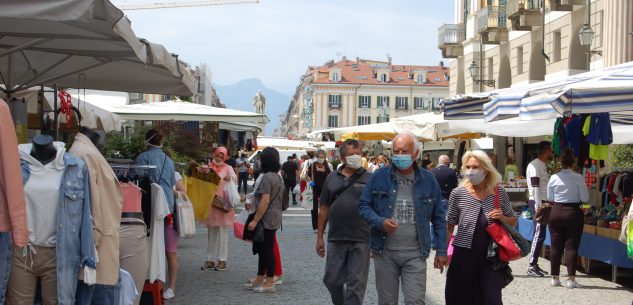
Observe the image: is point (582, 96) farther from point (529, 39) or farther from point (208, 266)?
point (529, 39)

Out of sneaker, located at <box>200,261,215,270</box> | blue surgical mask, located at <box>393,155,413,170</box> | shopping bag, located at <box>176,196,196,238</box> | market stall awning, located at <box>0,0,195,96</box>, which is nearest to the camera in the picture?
market stall awning, located at <box>0,0,195,96</box>

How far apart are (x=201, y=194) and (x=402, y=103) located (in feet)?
367

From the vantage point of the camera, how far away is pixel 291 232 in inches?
717

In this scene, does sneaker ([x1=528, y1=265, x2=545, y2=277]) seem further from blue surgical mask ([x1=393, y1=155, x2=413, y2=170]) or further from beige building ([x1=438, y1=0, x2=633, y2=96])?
beige building ([x1=438, y1=0, x2=633, y2=96])

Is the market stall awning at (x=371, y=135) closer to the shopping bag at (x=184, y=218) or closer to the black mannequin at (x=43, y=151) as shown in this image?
the shopping bag at (x=184, y=218)

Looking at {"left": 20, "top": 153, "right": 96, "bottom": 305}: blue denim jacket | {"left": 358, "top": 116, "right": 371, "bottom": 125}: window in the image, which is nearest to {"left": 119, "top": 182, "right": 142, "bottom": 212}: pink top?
{"left": 20, "top": 153, "right": 96, "bottom": 305}: blue denim jacket

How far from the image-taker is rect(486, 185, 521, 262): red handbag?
6.78m

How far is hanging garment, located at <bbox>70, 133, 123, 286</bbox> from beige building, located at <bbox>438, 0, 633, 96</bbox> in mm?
19055

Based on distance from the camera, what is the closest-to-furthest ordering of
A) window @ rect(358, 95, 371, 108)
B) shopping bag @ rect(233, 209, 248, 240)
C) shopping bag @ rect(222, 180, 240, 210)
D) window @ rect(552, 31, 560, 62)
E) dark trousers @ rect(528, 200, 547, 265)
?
shopping bag @ rect(233, 209, 248, 240) < shopping bag @ rect(222, 180, 240, 210) < dark trousers @ rect(528, 200, 547, 265) < window @ rect(552, 31, 560, 62) < window @ rect(358, 95, 371, 108)

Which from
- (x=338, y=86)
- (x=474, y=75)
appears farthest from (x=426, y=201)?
(x=338, y=86)

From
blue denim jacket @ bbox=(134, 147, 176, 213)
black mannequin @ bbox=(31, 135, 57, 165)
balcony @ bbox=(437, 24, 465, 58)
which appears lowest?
blue denim jacket @ bbox=(134, 147, 176, 213)

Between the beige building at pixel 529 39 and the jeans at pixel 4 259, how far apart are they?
790 inches

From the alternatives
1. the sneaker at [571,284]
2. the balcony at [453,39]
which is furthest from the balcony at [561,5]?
the sneaker at [571,284]

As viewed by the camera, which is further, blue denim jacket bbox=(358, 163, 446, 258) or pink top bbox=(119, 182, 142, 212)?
pink top bbox=(119, 182, 142, 212)
